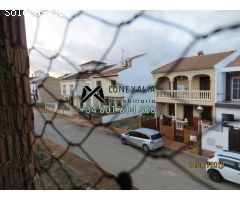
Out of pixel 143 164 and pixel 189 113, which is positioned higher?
pixel 189 113

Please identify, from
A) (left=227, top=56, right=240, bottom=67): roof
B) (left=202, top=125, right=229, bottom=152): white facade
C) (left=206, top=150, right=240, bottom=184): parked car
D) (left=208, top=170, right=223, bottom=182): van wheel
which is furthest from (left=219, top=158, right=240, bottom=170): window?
(left=227, top=56, right=240, bottom=67): roof

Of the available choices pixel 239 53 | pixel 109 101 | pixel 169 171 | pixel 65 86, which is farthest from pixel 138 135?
pixel 65 86

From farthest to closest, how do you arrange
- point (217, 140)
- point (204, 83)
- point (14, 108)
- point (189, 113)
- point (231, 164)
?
1. point (189, 113)
2. point (204, 83)
3. point (217, 140)
4. point (231, 164)
5. point (14, 108)

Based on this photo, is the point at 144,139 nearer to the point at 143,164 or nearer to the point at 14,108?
the point at 143,164

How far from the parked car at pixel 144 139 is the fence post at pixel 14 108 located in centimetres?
313

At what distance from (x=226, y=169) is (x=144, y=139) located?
4.41 ft

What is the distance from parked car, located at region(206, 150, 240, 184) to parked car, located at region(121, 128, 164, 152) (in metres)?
0.99

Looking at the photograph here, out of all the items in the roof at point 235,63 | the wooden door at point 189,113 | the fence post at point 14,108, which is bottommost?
the wooden door at point 189,113

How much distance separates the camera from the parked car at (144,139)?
3.55m

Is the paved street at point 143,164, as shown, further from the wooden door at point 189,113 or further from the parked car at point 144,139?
the wooden door at point 189,113

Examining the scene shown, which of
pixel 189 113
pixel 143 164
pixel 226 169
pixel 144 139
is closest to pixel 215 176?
pixel 226 169

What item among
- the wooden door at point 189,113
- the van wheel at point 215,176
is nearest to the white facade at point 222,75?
the wooden door at point 189,113

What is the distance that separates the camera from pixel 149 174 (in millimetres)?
2785

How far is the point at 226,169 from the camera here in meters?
2.51
